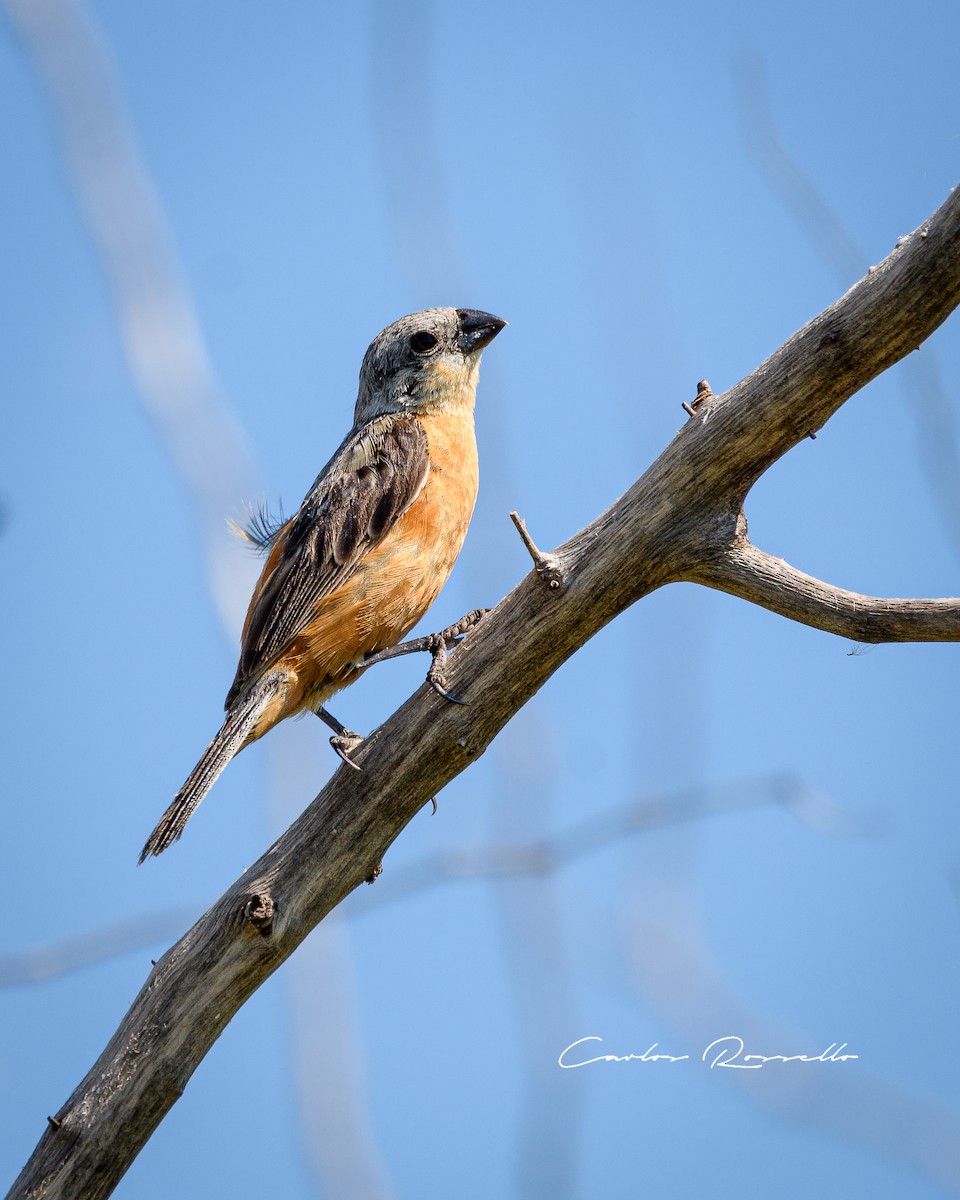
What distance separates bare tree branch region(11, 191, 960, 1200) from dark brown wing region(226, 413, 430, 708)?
1.33m

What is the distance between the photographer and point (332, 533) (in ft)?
18.8

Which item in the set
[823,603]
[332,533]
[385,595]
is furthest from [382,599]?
[823,603]

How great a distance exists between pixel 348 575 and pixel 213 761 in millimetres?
1123

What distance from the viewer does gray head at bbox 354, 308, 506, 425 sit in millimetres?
6500

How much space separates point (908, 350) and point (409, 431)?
9.98 ft

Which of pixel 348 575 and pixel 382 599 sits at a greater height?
pixel 348 575

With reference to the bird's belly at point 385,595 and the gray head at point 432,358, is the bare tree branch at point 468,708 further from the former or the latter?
the gray head at point 432,358

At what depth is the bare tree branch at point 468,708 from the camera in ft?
12.2

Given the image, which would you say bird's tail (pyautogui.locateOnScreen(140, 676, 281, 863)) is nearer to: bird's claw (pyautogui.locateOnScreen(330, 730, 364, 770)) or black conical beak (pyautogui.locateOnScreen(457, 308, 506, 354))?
bird's claw (pyautogui.locateOnScreen(330, 730, 364, 770))

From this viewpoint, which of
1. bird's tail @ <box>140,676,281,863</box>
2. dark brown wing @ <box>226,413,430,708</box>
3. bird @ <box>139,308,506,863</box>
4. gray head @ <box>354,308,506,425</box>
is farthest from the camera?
gray head @ <box>354,308,506,425</box>

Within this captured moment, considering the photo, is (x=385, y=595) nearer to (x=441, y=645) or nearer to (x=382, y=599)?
(x=382, y=599)

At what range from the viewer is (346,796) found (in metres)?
4.36

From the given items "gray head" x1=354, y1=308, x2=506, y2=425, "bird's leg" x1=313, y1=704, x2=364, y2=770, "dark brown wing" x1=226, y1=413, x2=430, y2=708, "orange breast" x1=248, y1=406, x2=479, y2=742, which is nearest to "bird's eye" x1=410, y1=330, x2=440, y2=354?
"gray head" x1=354, y1=308, x2=506, y2=425

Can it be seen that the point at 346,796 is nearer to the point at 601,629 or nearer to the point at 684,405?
the point at 601,629
